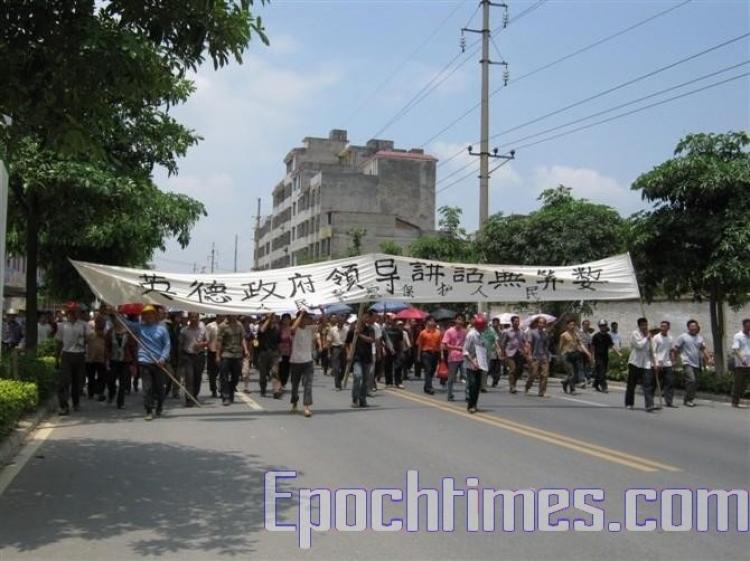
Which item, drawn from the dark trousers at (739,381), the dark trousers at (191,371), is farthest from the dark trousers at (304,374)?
the dark trousers at (739,381)

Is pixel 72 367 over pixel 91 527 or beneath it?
over

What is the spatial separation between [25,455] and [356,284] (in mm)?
6701

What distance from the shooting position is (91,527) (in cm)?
604

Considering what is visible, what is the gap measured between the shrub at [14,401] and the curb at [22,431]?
11 centimetres

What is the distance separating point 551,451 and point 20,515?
18.7ft

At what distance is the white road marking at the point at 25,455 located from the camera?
25.2 feet

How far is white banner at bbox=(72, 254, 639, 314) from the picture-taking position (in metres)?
13.3

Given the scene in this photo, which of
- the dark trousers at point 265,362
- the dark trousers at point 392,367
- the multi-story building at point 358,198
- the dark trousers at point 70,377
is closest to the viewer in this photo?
the dark trousers at point 70,377

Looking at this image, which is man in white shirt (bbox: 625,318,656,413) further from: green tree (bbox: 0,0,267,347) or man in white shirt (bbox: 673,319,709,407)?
green tree (bbox: 0,0,267,347)

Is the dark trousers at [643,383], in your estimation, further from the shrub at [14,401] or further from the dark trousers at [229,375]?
the shrub at [14,401]

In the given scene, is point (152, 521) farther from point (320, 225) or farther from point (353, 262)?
point (320, 225)

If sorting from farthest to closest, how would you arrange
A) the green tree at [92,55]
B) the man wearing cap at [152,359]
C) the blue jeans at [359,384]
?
the blue jeans at [359,384] → the man wearing cap at [152,359] → the green tree at [92,55]

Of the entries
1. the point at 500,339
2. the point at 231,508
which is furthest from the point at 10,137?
the point at 500,339

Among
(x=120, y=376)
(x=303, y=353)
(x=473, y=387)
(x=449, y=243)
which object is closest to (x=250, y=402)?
(x=120, y=376)
